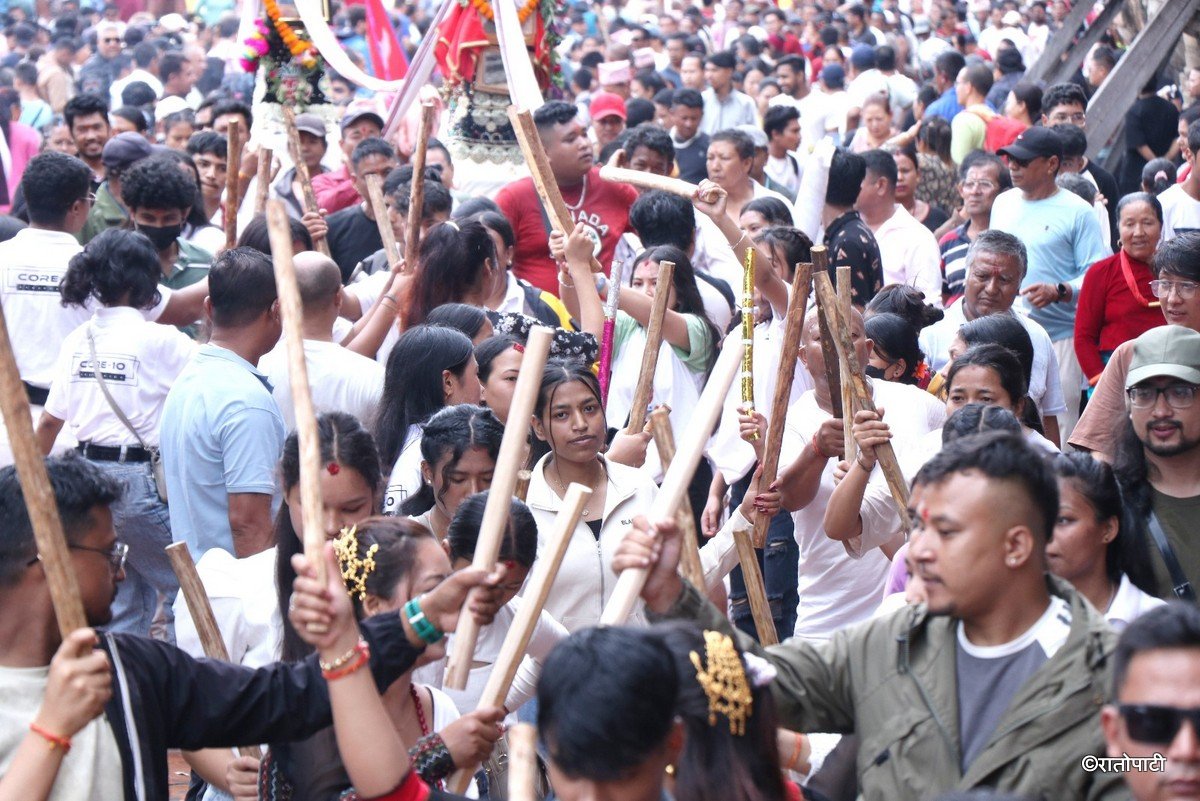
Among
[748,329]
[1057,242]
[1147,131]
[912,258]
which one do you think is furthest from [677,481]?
[1147,131]

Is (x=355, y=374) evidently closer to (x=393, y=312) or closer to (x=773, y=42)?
(x=393, y=312)

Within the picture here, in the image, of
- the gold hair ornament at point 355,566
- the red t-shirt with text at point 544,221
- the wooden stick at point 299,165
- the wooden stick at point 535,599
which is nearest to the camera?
the wooden stick at point 535,599

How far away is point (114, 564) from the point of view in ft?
9.27

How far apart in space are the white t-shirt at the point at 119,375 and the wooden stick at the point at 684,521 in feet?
7.81

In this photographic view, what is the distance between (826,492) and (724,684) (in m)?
2.50

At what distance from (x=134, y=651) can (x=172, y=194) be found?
13.7ft

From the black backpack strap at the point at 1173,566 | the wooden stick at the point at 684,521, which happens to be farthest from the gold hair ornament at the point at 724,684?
the black backpack strap at the point at 1173,566

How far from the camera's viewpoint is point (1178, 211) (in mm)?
8047

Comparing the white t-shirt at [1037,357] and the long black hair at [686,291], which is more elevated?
the long black hair at [686,291]

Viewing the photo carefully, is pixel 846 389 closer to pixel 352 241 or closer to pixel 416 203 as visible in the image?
pixel 416 203

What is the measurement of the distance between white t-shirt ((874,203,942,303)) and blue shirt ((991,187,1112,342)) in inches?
16.0

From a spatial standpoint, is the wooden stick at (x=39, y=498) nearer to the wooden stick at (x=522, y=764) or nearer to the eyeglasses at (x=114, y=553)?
the eyeglasses at (x=114, y=553)

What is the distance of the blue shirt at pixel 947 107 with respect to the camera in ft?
42.6

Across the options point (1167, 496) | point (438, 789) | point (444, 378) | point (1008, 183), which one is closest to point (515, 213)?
point (444, 378)
